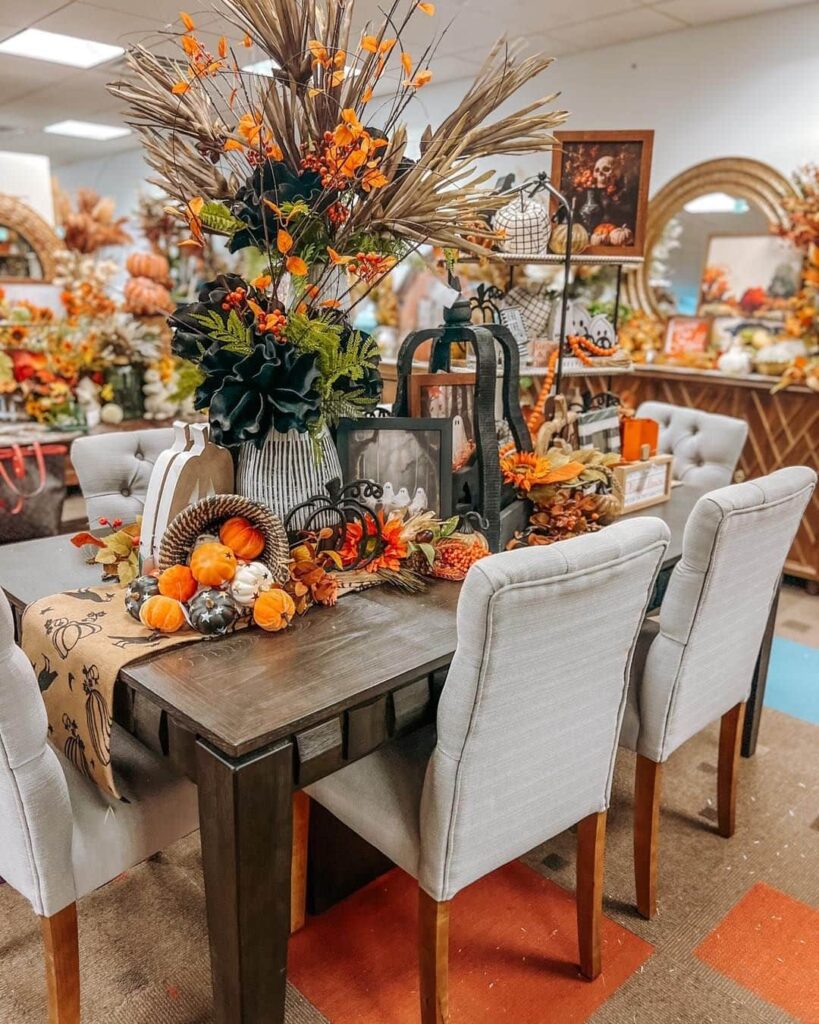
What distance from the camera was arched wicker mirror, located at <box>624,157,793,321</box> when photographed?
404cm

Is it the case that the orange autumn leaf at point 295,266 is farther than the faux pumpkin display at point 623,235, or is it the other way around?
the faux pumpkin display at point 623,235

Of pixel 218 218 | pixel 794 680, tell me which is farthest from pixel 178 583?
pixel 794 680

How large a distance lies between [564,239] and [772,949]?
5.99ft

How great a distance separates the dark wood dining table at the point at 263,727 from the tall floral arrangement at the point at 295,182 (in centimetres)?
42

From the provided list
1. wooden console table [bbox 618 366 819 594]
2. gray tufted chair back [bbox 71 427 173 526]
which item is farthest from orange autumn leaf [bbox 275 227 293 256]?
wooden console table [bbox 618 366 819 594]

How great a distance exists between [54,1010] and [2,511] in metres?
1.49

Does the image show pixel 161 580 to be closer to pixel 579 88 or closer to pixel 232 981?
pixel 232 981

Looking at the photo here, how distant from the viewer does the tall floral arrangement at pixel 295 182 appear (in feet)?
4.57

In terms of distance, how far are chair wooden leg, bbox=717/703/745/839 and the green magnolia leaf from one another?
1524mm

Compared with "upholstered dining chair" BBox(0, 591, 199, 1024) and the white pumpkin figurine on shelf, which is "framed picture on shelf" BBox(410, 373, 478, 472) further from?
"upholstered dining chair" BBox(0, 591, 199, 1024)

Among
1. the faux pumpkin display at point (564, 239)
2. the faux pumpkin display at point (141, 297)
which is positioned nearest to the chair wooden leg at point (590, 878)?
the faux pumpkin display at point (564, 239)

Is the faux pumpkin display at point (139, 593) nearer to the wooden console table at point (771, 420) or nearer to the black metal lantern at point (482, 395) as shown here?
the black metal lantern at point (482, 395)

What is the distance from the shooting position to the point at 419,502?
1.65 m

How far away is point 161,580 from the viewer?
1287mm
